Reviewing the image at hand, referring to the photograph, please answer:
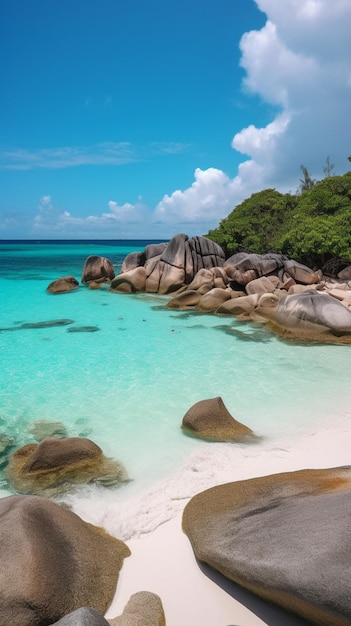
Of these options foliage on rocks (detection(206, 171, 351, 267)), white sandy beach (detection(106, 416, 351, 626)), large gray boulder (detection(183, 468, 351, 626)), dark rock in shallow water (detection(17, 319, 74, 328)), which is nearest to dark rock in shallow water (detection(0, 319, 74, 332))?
dark rock in shallow water (detection(17, 319, 74, 328))

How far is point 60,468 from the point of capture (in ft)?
19.6

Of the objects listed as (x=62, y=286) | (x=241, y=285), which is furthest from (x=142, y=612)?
(x=62, y=286)

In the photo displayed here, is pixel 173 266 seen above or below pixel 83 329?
above

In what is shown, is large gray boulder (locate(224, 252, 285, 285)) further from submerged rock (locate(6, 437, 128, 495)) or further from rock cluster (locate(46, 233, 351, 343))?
submerged rock (locate(6, 437, 128, 495))

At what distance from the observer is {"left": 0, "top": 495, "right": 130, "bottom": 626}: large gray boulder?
121 inches

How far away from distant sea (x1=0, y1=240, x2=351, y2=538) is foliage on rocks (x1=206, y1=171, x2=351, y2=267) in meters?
8.18

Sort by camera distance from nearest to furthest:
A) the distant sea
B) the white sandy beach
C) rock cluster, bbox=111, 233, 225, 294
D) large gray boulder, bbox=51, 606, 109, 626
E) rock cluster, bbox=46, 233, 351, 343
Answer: large gray boulder, bbox=51, 606, 109, 626 < the white sandy beach < the distant sea < rock cluster, bbox=46, 233, 351, 343 < rock cluster, bbox=111, 233, 225, 294

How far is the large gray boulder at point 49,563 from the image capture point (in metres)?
3.08

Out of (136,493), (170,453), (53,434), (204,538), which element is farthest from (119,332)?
(204,538)

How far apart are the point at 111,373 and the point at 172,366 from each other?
1.60m

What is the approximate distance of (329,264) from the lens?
21.9 metres

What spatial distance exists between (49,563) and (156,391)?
5.89 metres

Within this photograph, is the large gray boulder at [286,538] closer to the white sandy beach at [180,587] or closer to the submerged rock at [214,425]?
the white sandy beach at [180,587]

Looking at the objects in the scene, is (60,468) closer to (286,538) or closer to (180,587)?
(180,587)
